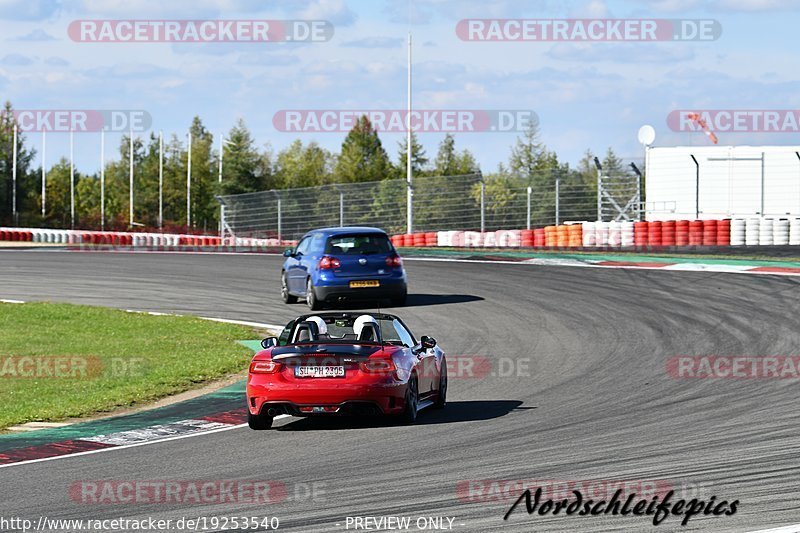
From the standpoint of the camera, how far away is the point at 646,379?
1541 centimetres

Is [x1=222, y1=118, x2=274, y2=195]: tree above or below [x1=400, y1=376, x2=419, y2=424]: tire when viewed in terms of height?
above

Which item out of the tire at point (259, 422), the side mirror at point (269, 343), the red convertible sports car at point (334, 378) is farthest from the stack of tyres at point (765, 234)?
the tire at point (259, 422)

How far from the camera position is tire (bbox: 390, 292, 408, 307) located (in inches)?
953

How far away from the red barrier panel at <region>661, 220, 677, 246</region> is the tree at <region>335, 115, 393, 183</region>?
66.8 metres

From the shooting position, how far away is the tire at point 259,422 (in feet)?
40.5

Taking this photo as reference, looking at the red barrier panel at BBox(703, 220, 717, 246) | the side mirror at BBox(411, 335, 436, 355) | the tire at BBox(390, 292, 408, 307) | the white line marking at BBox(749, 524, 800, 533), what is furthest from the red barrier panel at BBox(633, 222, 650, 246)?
the white line marking at BBox(749, 524, 800, 533)

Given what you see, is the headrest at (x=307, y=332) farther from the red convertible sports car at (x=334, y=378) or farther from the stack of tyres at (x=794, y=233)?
the stack of tyres at (x=794, y=233)

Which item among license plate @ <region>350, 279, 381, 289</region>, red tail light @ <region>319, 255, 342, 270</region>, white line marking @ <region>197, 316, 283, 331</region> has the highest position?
red tail light @ <region>319, 255, 342, 270</region>

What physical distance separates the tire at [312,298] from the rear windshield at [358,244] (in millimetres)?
734

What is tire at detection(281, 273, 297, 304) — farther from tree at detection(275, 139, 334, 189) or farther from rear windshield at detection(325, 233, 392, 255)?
tree at detection(275, 139, 334, 189)

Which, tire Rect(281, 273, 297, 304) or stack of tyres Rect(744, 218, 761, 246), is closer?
tire Rect(281, 273, 297, 304)

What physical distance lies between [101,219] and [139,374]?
74417mm

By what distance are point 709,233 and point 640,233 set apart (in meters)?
1.95

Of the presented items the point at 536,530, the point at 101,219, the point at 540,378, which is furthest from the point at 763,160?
the point at 101,219
